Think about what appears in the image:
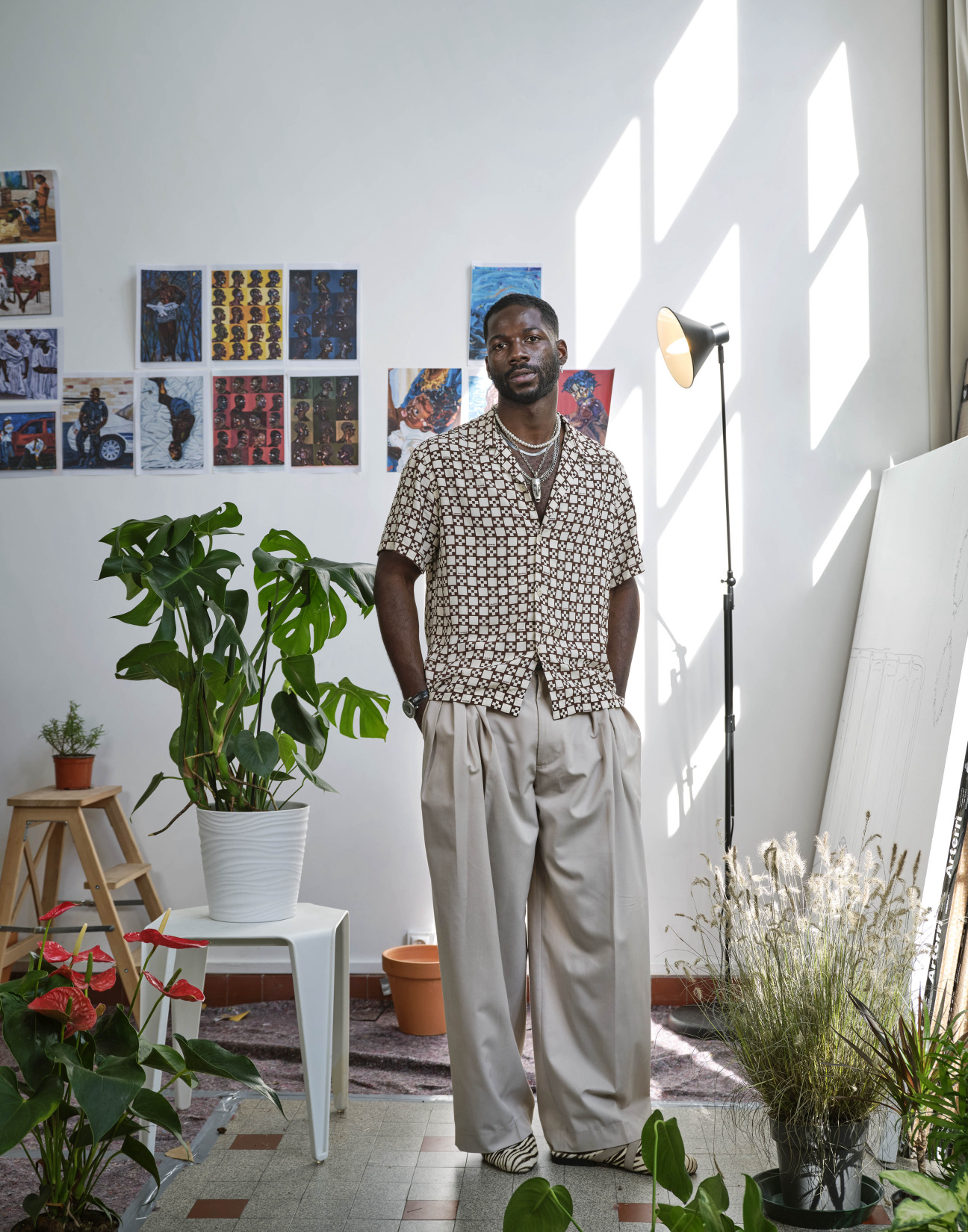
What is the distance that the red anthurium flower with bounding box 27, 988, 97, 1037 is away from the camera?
1.30 m

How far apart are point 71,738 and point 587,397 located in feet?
5.92

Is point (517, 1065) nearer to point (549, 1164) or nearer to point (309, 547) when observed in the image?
point (549, 1164)

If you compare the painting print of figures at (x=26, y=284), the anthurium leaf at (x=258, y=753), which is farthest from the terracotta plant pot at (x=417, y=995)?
the painting print of figures at (x=26, y=284)

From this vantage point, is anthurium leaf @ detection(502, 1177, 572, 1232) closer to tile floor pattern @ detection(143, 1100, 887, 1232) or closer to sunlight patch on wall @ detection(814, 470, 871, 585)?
tile floor pattern @ detection(143, 1100, 887, 1232)

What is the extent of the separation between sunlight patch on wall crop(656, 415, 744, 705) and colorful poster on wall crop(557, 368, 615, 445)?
34 cm

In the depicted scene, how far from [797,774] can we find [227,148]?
8.33 feet

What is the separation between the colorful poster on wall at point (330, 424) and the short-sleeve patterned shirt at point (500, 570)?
1.07 meters

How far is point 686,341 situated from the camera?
277cm

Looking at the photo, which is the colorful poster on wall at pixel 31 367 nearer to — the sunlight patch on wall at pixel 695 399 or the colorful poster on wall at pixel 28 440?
the colorful poster on wall at pixel 28 440

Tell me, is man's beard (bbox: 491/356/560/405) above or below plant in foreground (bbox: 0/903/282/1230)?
above

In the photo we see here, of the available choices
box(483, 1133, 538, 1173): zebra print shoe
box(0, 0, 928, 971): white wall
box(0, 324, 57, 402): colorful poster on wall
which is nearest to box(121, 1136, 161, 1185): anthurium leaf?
box(483, 1133, 538, 1173): zebra print shoe

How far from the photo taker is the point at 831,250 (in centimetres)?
317

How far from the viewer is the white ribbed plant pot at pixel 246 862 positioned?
2.17 meters

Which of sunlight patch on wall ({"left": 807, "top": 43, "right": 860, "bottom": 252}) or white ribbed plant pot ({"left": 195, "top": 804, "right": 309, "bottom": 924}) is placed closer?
white ribbed plant pot ({"left": 195, "top": 804, "right": 309, "bottom": 924})
